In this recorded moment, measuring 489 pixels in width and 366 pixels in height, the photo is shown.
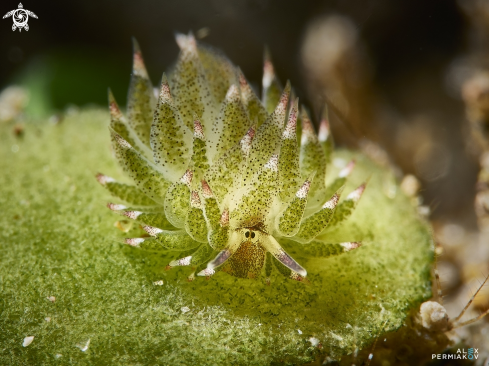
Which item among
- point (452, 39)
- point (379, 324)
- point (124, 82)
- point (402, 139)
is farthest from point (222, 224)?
point (452, 39)

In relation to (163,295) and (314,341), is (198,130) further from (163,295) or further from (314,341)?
(314,341)

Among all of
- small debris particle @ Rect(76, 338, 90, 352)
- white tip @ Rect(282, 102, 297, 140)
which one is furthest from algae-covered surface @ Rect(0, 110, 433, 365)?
white tip @ Rect(282, 102, 297, 140)

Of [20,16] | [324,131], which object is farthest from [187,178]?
[20,16]

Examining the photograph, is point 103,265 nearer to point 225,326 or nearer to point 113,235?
point 113,235

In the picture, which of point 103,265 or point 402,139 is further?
point 402,139

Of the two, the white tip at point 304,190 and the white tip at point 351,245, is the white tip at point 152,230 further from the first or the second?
the white tip at point 351,245

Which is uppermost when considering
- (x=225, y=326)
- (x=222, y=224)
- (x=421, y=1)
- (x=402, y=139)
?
(x=421, y=1)

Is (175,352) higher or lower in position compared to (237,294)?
lower

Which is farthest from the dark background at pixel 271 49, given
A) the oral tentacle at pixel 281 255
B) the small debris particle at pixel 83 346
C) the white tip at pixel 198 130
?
the small debris particle at pixel 83 346

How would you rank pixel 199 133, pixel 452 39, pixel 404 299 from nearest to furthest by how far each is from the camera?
1. pixel 199 133
2. pixel 404 299
3. pixel 452 39
